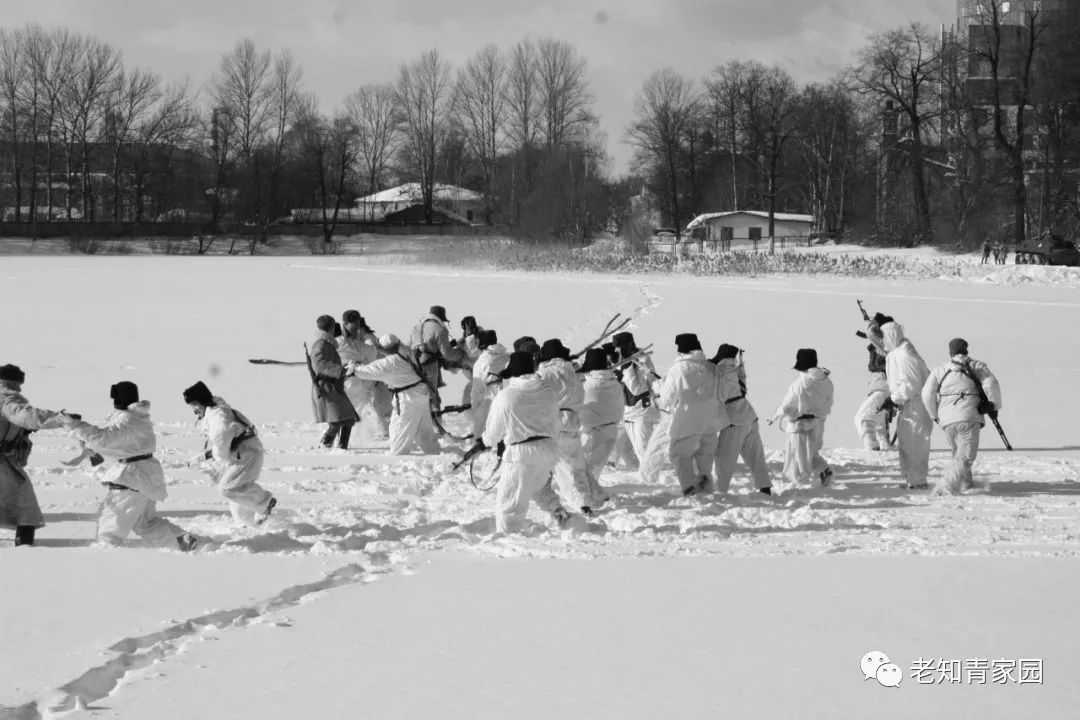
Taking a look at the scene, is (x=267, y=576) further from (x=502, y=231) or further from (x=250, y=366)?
(x=502, y=231)

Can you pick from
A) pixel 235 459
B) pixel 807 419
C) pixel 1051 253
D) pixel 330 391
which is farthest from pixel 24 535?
pixel 1051 253

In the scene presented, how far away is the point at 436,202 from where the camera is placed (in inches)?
3698

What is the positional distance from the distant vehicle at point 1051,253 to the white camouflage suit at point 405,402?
39.3 meters

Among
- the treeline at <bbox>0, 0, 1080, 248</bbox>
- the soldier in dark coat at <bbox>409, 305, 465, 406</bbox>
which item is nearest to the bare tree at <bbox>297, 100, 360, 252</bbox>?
the treeline at <bbox>0, 0, 1080, 248</bbox>

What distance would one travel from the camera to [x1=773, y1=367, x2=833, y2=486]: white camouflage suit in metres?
11.6

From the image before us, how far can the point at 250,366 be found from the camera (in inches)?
808

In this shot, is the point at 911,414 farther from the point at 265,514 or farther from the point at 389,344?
the point at 265,514

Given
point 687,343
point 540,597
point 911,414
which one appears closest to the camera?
point 540,597

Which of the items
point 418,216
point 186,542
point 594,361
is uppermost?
point 418,216

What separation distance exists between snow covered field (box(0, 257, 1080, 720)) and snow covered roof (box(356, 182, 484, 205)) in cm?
7901

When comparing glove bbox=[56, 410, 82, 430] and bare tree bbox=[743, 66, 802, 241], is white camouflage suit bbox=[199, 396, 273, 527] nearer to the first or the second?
glove bbox=[56, 410, 82, 430]

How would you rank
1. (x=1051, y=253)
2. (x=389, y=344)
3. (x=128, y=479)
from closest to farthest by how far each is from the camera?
(x=128, y=479) < (x=389, y=344) < (x=1051, y=253)

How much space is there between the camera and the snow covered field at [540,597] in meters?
5.96

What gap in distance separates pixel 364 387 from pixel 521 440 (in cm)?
533
